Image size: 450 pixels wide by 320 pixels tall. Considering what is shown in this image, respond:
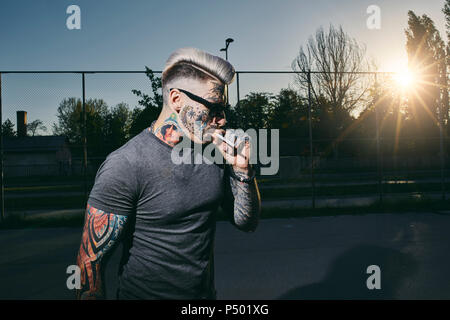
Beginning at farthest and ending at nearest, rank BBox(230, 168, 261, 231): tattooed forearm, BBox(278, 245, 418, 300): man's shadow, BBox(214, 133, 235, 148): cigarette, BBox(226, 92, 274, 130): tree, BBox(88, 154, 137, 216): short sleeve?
BBox(226, 92, 274, 130): tree
BBox(278, 245, 418, 300): man's shadow
BBox(230, 168, 261, 231): tattooed forearm
BBox(214, 133, 235, 148): cigarette
BBox(88, 154, 137, 216): short sleeve

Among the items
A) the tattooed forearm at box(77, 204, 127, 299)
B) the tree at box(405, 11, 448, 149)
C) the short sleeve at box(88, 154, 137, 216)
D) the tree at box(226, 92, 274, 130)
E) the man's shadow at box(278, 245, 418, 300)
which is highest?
the tree at box(405, 11, 448, 149)

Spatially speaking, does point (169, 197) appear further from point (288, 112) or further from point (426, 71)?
point (426, 71)

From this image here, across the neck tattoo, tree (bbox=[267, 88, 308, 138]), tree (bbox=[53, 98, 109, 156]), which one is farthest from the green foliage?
the neck tattoo

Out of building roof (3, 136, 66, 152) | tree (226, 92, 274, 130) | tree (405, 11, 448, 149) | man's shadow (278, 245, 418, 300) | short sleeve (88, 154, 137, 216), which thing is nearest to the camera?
short sleeve (88, 154, 137, 216)

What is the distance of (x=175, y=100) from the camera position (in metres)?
1.33

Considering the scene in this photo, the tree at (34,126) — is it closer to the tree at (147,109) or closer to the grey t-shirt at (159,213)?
the tree at (147,109)

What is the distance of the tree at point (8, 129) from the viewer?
807 cm

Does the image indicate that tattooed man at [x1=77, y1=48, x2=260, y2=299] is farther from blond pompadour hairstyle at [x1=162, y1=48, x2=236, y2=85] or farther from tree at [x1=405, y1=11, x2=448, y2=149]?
tree at [x1=405, y1=11, x2=448, y2=149]

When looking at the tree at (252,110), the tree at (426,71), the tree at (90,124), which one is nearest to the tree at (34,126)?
the tree at (90,124)

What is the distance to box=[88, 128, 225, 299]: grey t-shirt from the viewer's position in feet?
3.86

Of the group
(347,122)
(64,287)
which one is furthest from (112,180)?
(347,122)

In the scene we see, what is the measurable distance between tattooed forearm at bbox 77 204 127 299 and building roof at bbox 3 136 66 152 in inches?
312

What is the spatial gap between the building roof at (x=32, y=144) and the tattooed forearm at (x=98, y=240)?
26.0 ft
